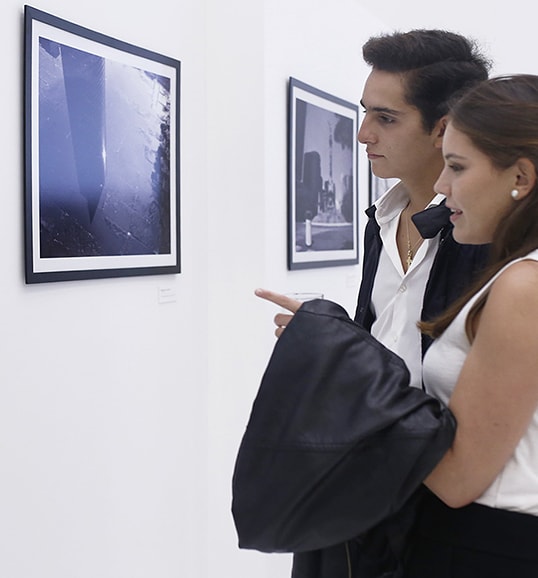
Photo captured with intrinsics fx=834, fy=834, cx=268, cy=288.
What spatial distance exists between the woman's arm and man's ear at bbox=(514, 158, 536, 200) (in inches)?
5.9

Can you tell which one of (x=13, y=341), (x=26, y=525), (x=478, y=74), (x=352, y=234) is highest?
(x=478, y=74)

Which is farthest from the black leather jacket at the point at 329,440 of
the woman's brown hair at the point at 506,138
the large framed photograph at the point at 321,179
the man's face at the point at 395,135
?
the large framed photograph at the point at 321,179

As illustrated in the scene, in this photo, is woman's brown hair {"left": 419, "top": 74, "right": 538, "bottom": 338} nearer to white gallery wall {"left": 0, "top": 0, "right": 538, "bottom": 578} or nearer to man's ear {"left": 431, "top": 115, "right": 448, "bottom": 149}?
man's ear {"left": 431, "top": 115, "right": 448, "bottom": 149}

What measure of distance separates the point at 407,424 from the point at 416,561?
1.14ft

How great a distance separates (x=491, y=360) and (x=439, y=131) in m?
0.88

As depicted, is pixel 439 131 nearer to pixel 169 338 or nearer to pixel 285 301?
pixel 285 301

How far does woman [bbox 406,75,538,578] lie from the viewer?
1346 millimetres

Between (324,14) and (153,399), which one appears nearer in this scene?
(153,399)

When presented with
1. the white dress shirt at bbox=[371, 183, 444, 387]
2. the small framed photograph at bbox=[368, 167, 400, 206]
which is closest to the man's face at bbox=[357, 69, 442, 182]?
the white dress shirt at bbox=[371, 183, 444, 387]

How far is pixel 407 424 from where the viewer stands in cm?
138

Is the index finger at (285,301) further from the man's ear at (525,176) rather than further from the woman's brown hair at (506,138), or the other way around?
the man's ear at (525,176)

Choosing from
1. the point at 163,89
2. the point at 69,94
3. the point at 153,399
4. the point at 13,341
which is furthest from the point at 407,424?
the point at 163,89

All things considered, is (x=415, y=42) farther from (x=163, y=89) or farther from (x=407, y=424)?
(x=163, y=89)

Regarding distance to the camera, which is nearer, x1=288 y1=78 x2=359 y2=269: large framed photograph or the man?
the man
